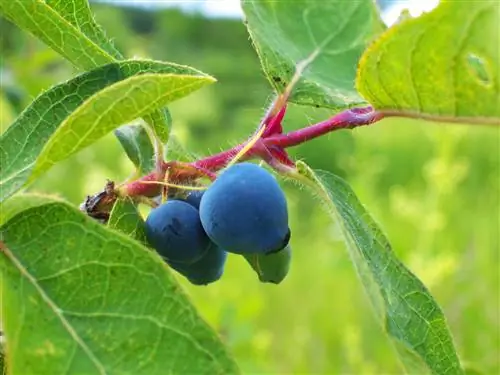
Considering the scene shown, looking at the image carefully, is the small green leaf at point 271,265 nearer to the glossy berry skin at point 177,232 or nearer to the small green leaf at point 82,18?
the glossy berry skin at point 177,232

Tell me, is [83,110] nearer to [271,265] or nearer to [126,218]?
[126,218]

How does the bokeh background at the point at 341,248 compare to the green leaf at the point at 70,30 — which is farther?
the bokeh background at the point at 341,248

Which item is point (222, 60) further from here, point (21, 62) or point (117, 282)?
point (117, 282)

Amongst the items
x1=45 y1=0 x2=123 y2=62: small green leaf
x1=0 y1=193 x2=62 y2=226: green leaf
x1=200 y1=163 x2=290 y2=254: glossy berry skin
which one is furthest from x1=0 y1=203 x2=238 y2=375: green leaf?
x1=45 y1=0 x2=123 y2=62: small green leaf

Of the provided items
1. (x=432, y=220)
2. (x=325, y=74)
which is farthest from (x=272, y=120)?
(x=432, y=220)

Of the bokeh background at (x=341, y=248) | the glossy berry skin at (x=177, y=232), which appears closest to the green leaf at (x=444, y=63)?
the bokeh background at (x=341, y=248)
